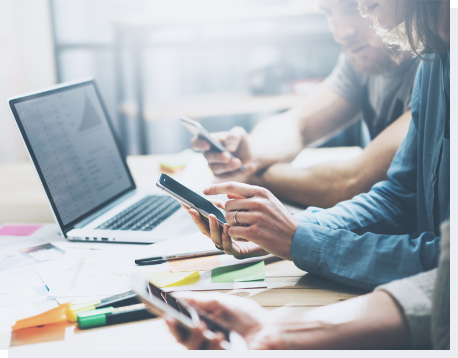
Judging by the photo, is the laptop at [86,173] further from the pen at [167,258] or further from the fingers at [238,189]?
the fingers at [238,189]

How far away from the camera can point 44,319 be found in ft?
1.80

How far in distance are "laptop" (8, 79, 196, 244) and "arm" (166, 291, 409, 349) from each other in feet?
1.17

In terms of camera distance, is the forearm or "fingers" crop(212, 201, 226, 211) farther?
"fingers" crop(212, 201, 226, 211)

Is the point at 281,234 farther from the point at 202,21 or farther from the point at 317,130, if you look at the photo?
the point at 202,21

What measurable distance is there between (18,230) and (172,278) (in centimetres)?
46

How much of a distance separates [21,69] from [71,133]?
7.77 feet

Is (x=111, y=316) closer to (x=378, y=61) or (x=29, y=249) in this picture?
(x=29, y=249)

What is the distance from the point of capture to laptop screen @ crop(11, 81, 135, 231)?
85cm

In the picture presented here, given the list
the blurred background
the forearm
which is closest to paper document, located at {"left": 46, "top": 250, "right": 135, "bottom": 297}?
the forearm

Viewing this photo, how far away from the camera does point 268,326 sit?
0.48 meters

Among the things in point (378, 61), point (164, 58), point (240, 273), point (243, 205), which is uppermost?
point (164, 58)

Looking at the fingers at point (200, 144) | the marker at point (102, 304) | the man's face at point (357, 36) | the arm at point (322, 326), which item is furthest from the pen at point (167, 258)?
the man's face at point (357, 36)

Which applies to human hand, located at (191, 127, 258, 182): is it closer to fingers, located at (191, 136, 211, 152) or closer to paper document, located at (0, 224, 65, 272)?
fingers, located at (191, 136, 211, 152)

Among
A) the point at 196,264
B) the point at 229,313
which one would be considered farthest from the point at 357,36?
the point at 229,313
